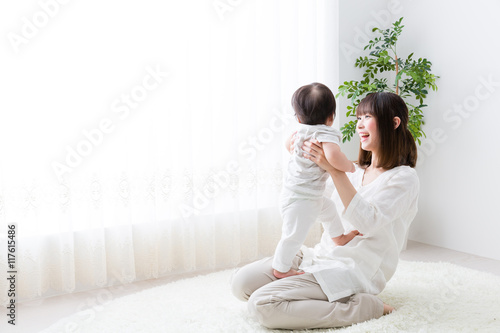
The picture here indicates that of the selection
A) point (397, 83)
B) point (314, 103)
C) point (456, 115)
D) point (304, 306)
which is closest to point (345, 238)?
point (304, 306)

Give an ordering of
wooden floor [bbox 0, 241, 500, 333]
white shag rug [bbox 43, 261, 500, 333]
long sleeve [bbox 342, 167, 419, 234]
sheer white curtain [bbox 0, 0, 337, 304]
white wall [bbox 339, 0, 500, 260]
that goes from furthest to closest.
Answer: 1. white wall [bbox 339, 0, 500, 260]
2. sheer white curtain [bbox 0, 0, 337, 304]
3. wooden floor [bbox 0, 241, 500, 333]
4. white shag rug [bbox 43, 261, 500, 333]
5. long sleeve [bbox 342, 167, 419, 234]

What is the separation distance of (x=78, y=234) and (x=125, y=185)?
37 cm

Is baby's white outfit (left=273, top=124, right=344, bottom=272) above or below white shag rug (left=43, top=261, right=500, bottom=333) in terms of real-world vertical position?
above

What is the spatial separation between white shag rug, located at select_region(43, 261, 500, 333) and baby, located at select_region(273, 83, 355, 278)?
399mm

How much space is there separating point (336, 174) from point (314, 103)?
29cm

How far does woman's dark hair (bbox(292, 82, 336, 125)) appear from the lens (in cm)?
186

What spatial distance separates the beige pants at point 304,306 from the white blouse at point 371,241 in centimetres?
4

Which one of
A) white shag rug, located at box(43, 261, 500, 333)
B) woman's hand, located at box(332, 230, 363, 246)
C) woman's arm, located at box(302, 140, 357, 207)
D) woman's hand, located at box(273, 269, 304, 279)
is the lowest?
white shag rug, located at box(43, 261, 500, 333)

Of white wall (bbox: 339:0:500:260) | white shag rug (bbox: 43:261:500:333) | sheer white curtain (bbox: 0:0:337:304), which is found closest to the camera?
white shag rug (bbox: 43:261:500:333)

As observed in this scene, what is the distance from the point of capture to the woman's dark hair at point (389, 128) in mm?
1961

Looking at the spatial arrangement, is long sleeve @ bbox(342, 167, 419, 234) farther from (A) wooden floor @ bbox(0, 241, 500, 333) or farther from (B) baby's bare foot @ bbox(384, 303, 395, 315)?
(A) wooden floor @ bbox(0, 241, 500, 333)

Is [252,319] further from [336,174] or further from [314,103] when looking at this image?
[314,103]

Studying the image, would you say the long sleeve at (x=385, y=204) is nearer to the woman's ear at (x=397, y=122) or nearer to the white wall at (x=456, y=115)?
the woman's ear at (x=397, y=122)

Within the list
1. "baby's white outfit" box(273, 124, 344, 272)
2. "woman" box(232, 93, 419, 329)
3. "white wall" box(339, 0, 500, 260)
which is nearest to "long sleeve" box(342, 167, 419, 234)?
"woman" box(232, 93, 419, 329)
